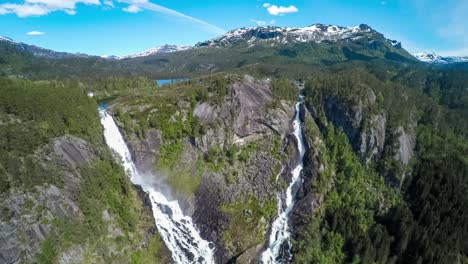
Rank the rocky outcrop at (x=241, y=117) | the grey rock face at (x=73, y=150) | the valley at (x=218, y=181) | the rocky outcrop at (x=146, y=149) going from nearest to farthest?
the valley at (x=218, y=181) < the grey rock face at (x=73, y=150) < the rocky outcrop at (x=146, y=149) < the rocky outcrop at (x=241, y=117)

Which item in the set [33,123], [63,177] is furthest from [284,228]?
[33,123]

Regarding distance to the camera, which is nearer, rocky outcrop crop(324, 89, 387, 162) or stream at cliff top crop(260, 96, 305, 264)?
stream at cliff top crop(260, 96, 305, 264)

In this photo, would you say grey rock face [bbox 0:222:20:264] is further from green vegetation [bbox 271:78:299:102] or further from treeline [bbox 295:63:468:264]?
green vegetation [bbox 271:78:299:102]

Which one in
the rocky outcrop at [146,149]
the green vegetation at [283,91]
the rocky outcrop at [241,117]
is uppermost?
the green vegetation at [283,91]

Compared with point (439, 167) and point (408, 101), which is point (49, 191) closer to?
point (439, 167)

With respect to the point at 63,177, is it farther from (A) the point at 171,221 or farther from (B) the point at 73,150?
(A) the point at 171,221

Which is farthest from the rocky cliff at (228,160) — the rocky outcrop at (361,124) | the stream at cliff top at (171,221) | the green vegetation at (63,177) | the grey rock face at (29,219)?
the rocky outcrop at (361,124)

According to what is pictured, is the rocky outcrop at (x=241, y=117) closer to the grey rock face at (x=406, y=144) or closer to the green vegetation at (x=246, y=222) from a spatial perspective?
the green vegetation at (x=246, y=222)

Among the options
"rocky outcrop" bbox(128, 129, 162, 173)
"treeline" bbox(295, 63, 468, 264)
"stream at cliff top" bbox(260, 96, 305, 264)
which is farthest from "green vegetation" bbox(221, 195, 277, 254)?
"rocky outcrop" bbox(128, 129, 162, 173)
